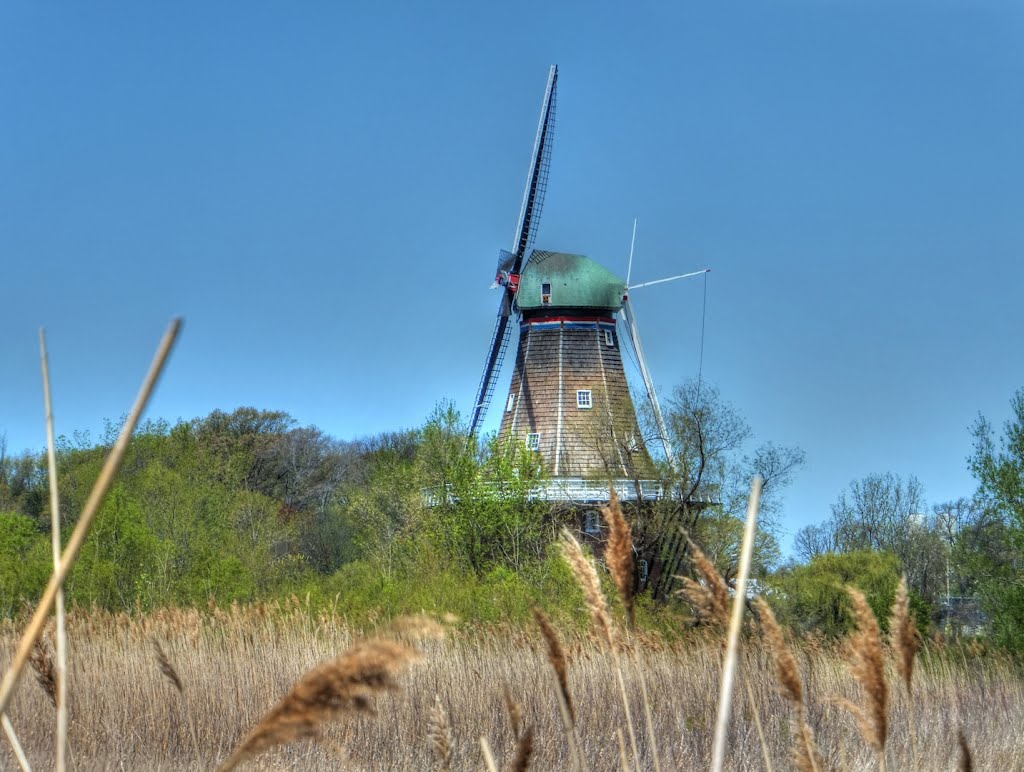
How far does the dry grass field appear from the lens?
28.6 feet

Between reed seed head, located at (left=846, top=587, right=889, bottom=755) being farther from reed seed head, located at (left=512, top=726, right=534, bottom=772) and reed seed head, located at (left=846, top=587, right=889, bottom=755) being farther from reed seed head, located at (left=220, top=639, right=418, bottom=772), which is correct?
reed seed head, located at (left=220, top=639, right=418, bottom=772)

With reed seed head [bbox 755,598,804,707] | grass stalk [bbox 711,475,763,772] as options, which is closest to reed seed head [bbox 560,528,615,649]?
reed seed head [bbox 755,598,804,707]

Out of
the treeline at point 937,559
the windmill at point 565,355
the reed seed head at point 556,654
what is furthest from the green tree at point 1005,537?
the reed seed head at point 556,654

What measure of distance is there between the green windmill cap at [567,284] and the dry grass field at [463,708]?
20.0 m

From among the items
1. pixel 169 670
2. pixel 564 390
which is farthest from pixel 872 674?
pixel 564 390

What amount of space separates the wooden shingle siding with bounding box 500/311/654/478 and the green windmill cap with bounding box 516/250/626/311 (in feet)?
2.11

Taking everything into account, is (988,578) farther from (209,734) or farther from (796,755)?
(796,755)

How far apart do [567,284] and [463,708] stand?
21.5m

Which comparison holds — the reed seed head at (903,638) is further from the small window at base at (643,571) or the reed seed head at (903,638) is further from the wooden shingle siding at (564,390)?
the wooden shingle siding at (564,390)

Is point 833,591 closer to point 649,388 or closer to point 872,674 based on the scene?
point 649,388

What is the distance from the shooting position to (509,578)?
61.0 feet

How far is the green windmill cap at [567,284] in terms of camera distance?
30.6 metres

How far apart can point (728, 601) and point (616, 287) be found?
30127 millimetres

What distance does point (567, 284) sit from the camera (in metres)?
30.8
